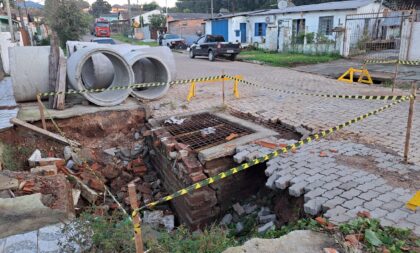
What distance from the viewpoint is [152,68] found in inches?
408

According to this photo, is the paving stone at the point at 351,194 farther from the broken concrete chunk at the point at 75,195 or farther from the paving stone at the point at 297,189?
the broken concrete chunk at the point at 75,195

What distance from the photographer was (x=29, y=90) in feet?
27.3

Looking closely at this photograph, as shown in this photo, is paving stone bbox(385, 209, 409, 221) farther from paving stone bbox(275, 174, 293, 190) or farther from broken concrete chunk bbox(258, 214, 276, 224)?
broken concrete chunk bbox(258, 214, 276, 224)

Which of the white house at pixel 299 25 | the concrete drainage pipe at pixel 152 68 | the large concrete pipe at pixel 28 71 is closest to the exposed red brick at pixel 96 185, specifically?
the concrete drainage pipe at pixel 152 68

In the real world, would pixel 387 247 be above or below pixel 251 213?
above

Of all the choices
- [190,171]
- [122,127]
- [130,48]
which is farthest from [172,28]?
[190,171]

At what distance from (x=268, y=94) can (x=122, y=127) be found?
4.29m

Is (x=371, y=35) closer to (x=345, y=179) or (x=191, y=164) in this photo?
(x=345, y=179)

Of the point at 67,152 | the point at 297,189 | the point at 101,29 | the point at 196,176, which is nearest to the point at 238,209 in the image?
the point at 196,176

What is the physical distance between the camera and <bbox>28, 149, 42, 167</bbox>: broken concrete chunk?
19.2ft

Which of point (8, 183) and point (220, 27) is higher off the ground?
point (220, 27)

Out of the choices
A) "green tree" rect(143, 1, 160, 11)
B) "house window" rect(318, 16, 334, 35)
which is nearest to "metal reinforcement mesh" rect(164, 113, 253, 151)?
"house window" rect(318, 16, 334, 35)

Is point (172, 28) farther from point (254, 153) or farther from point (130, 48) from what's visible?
point (254, 153)

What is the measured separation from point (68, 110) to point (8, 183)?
11.3 ft
